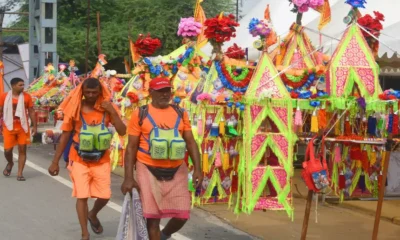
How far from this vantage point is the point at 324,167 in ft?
24.1

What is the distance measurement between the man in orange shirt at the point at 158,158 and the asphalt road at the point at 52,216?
1.78m

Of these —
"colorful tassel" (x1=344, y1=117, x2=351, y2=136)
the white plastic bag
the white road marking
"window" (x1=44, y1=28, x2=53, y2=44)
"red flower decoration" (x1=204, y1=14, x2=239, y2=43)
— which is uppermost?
"window" (x1=44, y1=28, x2=53, y2=44)

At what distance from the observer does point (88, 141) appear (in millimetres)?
8250

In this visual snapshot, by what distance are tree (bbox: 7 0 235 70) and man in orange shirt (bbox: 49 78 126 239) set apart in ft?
79.3

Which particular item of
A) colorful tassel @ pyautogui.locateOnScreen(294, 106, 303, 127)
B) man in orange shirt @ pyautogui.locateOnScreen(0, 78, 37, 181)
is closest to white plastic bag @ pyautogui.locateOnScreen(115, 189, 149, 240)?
colorful tassel @ pyautogui.locateOnScreen(294, 106, 303, 127)

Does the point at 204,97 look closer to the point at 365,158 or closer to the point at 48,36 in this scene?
the point at 365,158

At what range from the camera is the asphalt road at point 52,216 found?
905 centimetres

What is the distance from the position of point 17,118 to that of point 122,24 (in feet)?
76.3

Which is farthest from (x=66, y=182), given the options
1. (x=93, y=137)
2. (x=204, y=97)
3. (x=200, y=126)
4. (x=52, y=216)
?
(x=93, y=137)

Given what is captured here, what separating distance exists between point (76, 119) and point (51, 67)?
13401mm

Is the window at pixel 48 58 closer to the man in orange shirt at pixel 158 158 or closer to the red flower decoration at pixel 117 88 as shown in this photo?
the red flower decoration at pixel 117 88

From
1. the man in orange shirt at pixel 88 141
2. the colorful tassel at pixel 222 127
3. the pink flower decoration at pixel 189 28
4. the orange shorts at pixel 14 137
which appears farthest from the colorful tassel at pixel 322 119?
the orange shorts at pixel 14 137

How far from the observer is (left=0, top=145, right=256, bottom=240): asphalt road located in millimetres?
9047

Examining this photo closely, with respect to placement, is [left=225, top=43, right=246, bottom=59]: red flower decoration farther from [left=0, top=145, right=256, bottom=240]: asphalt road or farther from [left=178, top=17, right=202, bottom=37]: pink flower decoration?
[left=0, top=145, right=256, bottom=240]: asphalt road
